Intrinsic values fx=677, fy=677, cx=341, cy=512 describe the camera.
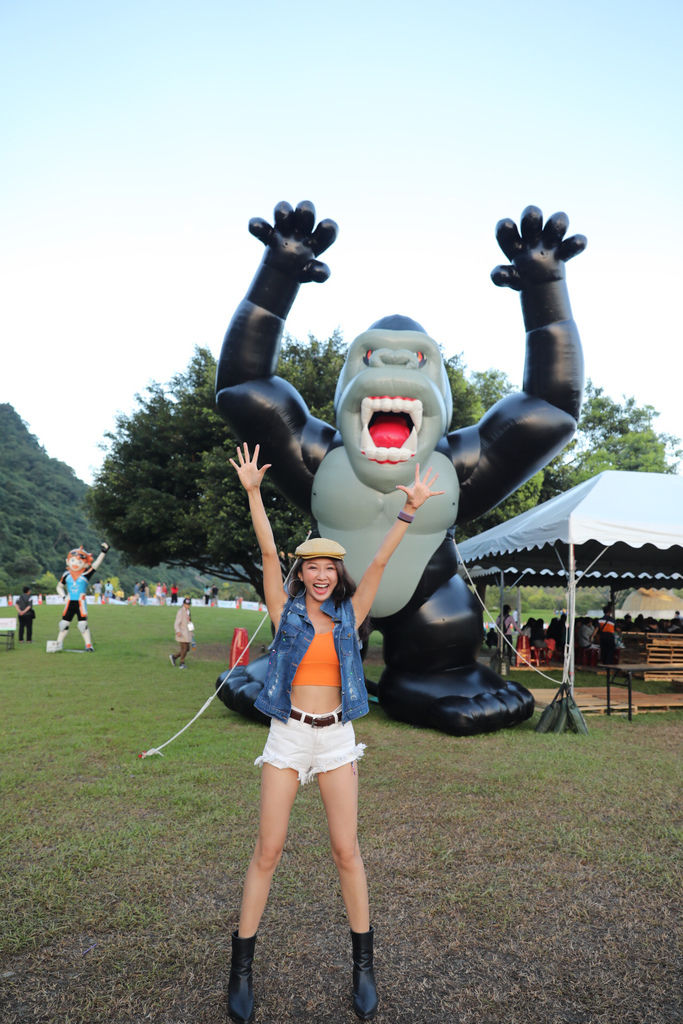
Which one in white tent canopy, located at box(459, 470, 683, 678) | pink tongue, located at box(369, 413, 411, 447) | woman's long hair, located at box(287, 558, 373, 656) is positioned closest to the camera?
woman's long hair, located at box(287, 558, 373, 656)

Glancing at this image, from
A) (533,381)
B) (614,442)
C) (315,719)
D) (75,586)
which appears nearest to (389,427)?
(533,381)

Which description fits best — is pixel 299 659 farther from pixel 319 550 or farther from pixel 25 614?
pixel 25 614

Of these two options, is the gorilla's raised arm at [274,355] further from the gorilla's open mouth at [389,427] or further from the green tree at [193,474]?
the green tree at [193,474]

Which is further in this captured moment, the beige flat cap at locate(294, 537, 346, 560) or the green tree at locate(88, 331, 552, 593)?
the green tree at locate(88, 331, 552, 593)

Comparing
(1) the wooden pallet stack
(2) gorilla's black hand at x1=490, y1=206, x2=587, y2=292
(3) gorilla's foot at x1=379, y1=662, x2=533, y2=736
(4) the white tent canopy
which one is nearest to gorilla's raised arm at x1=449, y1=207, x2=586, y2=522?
(2) gorilla's black hand at x1=490, y1=206, x2=587, y2=292

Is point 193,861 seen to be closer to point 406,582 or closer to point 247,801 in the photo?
point 247,801

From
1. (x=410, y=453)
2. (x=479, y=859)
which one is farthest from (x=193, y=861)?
(x=410, y=453)

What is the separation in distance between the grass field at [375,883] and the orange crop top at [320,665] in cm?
101

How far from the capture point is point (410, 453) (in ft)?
17.8

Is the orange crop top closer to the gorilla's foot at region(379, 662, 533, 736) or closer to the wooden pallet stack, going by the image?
the gorilla's foot at region(379, 662, 533, 736)

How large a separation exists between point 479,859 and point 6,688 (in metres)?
7.06

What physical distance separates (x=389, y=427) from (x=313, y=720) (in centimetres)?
360

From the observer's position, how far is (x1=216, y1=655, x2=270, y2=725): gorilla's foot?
6082 mm

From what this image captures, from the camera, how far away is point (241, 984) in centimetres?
210
